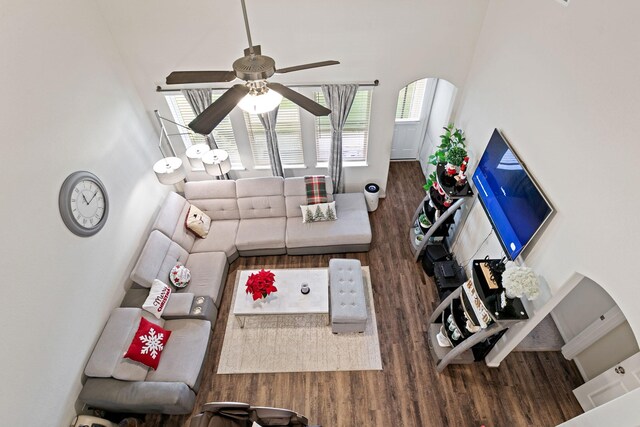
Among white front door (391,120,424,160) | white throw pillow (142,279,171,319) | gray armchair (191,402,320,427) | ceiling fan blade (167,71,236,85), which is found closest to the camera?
ceiling fan blade (167,71,236,85)

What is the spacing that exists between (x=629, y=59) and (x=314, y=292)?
3.79 meters

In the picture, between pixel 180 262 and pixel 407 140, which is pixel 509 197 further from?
pixel 180 262

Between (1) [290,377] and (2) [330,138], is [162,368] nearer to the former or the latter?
(1) [290,377]

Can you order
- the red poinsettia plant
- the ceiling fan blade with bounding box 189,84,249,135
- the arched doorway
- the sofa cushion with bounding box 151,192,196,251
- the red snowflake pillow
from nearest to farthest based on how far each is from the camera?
the ceiling fan blade with bounding box 189,84,249,135 < the red snowflake pillow < the red poinsettia plant < the sofa cushion with bounding box 151,192,196,251 < the arched doorway

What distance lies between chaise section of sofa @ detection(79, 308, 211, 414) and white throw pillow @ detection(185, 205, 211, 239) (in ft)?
4.76

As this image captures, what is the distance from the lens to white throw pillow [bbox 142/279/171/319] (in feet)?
13.9

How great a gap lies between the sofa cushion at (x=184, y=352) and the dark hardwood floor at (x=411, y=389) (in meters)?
0.41

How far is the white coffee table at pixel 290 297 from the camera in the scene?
14.6ft

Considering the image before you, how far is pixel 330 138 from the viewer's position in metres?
5.70

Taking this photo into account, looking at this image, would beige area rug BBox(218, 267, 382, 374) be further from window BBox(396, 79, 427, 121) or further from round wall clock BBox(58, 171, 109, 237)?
window BBox(396, 79, 427, 121)

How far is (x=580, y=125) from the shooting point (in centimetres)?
270

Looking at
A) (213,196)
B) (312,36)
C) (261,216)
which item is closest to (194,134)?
(213,196)

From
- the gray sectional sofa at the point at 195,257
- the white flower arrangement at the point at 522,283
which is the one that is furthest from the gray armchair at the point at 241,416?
the white flower arrangement at the point at 522,283

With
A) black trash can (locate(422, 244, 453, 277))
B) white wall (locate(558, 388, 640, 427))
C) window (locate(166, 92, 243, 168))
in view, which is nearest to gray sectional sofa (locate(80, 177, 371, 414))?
window (locate(166, 92, 243, 168))
